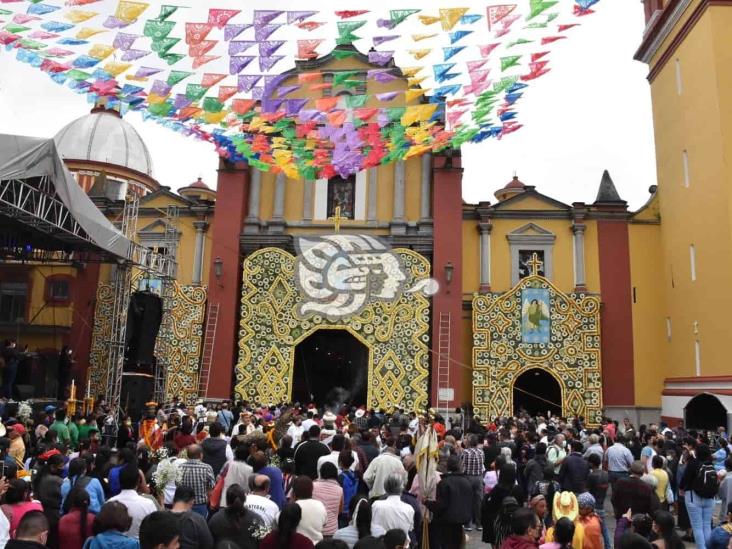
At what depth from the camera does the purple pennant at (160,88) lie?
48.8 ft

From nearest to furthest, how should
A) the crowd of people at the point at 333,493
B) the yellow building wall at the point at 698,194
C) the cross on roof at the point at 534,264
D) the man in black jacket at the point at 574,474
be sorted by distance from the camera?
1. the crowd of people at the point at 333,493
2. the man in black jacket at the point at 574,474
3. the yellow building wall at the point at 698,194
4. the cross on roof at the point at 534,264

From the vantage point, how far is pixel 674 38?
22766 mm

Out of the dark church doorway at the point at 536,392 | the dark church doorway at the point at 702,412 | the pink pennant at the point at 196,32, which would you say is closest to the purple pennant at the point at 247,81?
the pink pennant at the point at 196,32

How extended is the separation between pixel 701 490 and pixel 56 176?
15.0 metres

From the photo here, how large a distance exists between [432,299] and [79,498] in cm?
1821

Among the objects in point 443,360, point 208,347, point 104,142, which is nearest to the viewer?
point 443,360

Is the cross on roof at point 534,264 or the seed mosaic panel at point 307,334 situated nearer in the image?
the seed mosaic panel at point 307,334

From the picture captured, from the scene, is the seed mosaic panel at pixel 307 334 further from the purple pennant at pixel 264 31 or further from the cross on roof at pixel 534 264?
the purple pennant at pixel 264 31

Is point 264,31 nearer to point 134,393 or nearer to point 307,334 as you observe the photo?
point 307,334

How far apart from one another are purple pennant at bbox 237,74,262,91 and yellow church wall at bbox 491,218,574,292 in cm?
1257

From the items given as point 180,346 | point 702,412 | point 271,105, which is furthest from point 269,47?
point 702,412

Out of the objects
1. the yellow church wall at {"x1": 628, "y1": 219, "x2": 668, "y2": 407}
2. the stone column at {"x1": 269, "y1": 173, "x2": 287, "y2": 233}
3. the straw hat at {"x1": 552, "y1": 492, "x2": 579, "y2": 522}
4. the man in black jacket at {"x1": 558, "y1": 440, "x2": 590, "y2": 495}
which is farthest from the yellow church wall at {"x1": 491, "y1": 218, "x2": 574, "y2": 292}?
the straw hat at {"x1": 552, "y1": 492, "x2": 579, "y2": 522}

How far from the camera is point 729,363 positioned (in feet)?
62.4

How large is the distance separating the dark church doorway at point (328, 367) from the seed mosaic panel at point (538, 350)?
444 centimetres
